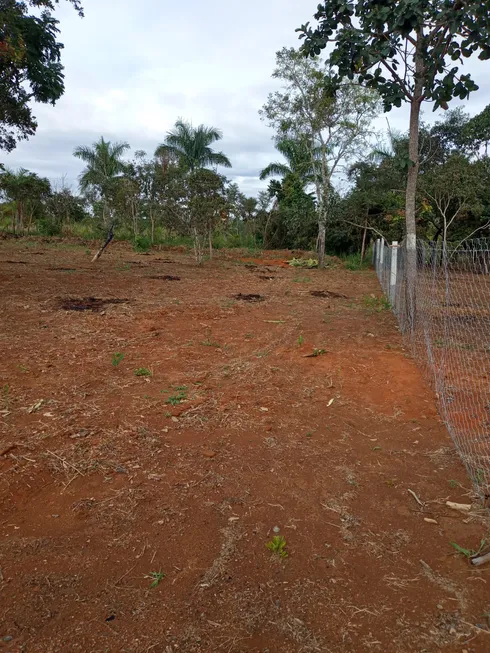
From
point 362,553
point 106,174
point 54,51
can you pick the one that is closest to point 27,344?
Result: point 362,553

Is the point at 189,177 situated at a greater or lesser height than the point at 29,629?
greater

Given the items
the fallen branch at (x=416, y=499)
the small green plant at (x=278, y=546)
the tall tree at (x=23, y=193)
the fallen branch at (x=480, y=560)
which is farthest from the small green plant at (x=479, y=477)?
the tall tree at (x=23, y=193)

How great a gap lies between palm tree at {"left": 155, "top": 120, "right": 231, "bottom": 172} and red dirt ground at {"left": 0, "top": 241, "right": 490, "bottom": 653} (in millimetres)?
23545

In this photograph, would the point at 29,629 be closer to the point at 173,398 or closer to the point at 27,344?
the point at 173,398

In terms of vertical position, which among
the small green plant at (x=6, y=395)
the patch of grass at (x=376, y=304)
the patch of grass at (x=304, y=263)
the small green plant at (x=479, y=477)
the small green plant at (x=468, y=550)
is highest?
the patch of grass at (x=304, y=263)

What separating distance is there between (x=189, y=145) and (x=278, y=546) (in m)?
27.5

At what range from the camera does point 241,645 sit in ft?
5.70

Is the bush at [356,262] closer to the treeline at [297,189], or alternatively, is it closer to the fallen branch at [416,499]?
the treeline at [297,189]

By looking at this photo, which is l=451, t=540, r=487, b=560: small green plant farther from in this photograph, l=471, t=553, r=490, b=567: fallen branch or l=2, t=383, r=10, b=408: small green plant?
l=2, t=383, r=10, b=408: small green plant

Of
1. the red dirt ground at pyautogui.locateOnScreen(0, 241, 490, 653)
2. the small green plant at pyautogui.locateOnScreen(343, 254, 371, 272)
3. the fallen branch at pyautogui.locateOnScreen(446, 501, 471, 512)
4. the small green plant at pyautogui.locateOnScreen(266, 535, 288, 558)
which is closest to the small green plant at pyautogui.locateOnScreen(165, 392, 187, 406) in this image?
the red dirt ground at pyautogui.locateOnScreen(0, 241, 490, 653)

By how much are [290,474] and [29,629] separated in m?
1.66

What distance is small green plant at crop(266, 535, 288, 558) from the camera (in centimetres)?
223

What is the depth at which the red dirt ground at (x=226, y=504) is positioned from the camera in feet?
5.99

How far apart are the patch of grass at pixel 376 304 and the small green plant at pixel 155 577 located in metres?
7.58
